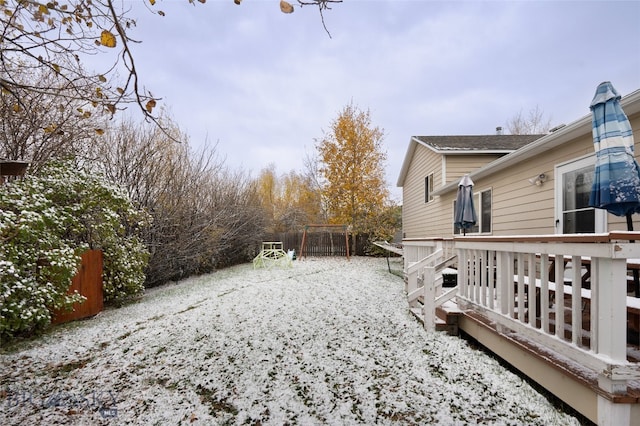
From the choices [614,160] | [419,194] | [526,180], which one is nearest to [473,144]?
[419,194]

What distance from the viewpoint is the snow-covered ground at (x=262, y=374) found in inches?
80.1

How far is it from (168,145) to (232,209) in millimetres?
3340

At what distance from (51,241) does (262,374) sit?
3.45 meters

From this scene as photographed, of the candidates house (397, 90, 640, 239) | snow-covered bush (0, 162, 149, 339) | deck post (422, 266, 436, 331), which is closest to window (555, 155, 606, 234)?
house (397, 90, 640, 239)

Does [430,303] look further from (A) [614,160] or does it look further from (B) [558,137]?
(B) [558,137]

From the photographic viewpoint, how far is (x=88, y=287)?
4.58 metres

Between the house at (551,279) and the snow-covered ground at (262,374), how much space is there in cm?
32

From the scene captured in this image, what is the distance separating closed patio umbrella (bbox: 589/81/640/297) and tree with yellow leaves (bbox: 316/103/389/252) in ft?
36.4

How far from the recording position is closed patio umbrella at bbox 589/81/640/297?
2598 mm

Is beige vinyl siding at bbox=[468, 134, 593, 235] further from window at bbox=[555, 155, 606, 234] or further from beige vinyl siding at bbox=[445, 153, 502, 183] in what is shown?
beige vinyl siding at bbox=[445, 153, 502, 183]

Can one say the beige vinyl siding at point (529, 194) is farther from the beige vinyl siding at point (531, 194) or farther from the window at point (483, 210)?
the window at point (483, 210)

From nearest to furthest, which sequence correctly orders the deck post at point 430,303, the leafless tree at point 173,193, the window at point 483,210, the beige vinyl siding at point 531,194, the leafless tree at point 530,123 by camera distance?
the deck post at point 430,303
the beige vinyl siding at point 531,194
the leafless tree at point 173,193
the window at point 483,210
the leafless tree at point 530,123

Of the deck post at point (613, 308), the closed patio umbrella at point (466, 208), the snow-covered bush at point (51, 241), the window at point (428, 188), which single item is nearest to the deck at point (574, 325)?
the deck post at point (613, 308)

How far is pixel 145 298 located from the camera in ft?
19.5
